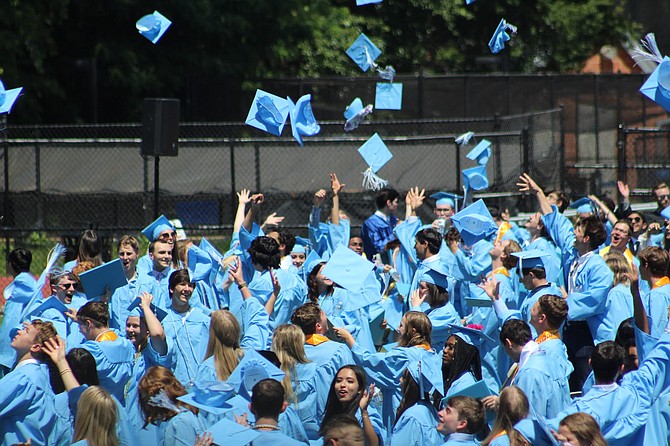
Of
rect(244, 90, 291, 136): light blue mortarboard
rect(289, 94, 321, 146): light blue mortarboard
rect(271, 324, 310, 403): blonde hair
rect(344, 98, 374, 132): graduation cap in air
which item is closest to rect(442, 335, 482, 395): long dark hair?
rect(271, 324, 310, 403): blonde hair

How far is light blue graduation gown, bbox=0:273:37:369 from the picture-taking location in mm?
8242

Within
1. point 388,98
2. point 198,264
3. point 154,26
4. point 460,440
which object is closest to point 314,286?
point 198,264

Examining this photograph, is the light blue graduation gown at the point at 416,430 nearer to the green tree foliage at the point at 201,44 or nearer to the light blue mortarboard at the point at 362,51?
the light blue mortarboard at the point at 362,51

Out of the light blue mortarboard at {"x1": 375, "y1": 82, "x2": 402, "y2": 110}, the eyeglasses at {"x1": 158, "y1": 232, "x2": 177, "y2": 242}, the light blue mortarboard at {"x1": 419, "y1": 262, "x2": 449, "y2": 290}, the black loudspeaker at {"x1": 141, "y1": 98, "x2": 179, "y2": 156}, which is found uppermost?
the light blue mortarboard at {"x1": 375, "y1": 82, "x2": 402, "y2": 110}

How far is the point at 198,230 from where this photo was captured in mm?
15391

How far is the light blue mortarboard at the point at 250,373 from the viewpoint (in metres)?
5.85

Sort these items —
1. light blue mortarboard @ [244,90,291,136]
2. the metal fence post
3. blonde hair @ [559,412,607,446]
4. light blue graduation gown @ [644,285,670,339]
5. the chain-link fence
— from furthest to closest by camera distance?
the chain-link fence
the metal fence post
light blue mortarboard @ [244,90,291,136]
light blue graduation gown @ [644,285,670,339]
blonde hair @ [559,412,607,446]

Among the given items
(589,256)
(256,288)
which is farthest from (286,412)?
(589,256)

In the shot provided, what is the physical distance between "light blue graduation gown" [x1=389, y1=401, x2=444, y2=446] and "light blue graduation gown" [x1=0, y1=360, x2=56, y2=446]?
80.1 inches

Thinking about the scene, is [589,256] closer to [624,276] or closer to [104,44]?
[624,276]

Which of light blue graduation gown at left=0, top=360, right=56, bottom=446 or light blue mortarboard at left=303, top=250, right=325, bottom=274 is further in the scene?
light blue mortarboard at left=303, top=250, right=325, bottom=274

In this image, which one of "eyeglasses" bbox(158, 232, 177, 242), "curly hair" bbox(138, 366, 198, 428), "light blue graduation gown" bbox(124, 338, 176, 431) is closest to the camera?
"curly hair" bbox(138, 366, 198, 428)

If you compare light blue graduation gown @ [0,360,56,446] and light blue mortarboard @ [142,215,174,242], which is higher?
light blue mortarboard @ [142,215,174,242]

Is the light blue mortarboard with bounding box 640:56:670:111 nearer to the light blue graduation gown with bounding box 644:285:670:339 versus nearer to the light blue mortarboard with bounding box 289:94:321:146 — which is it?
the light blue graduation gown with bounding box 644:285:670:339
